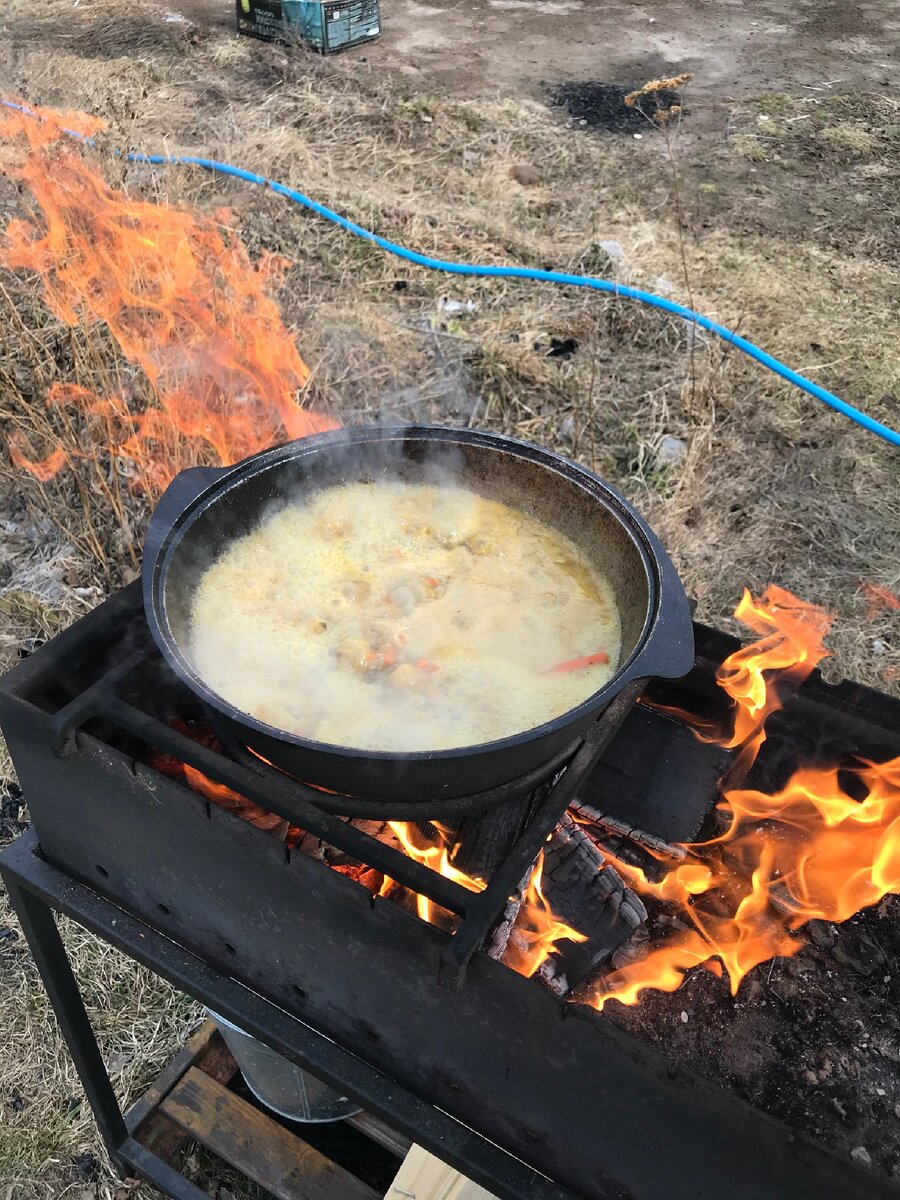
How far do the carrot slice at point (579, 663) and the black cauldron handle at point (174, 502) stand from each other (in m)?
0.79

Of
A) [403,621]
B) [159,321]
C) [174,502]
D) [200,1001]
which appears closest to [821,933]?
[403,621]

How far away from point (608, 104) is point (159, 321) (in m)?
5.63

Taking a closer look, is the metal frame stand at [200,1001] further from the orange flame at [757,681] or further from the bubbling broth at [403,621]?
the orange flame at [757,681]

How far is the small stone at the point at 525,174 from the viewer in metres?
6.68

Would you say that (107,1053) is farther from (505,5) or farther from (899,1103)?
(505,5)

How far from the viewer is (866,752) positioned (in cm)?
204

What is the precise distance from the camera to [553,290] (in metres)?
5.38

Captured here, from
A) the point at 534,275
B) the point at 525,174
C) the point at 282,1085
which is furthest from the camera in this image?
the point at 525,174

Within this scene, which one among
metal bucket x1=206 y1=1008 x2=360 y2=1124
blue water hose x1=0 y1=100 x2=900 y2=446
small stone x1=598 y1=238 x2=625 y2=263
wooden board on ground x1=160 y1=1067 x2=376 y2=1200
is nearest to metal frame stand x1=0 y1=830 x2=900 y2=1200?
wooden board on ground x1=160 y1=1067 x2=376 y2=1200

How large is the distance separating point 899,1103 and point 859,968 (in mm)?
272

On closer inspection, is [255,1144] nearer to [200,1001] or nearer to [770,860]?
[200,1001]

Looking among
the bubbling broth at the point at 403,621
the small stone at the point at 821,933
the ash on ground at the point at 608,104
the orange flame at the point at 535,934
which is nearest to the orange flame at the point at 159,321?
the bubbling broth at the point at 403,621

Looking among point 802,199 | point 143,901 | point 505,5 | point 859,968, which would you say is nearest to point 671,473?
point 859,968

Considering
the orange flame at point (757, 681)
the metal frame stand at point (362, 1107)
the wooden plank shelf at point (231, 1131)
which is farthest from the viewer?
the wooden plank shelf at point (231, 1131)
